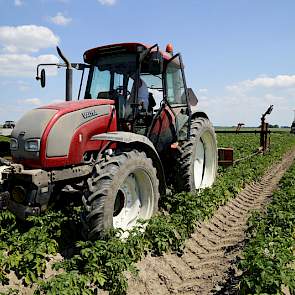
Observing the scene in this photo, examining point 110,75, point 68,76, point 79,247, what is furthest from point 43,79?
point 79,247

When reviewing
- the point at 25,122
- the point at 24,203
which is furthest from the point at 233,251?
Result: the point at 25,122

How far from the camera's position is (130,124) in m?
5.46

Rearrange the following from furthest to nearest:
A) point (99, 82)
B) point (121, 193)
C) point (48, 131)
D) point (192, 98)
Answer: point (192, 98) < point (99, 82) < point (121, 193) < point (48, 131)

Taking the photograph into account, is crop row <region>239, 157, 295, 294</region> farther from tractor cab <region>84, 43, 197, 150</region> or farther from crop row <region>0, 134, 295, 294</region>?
tractor cab <region>84, 43, 197, 150</region>

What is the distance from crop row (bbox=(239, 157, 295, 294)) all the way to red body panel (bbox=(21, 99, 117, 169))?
2.23 metres

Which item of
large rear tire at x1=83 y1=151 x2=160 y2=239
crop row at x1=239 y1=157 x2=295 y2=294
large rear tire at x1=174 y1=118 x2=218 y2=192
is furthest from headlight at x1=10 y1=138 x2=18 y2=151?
crop row at x1=239 y1=157 x2=295 y2=294

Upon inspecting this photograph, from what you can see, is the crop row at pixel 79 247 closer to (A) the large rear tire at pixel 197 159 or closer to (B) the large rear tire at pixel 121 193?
(B) the large rear tire at pixel 121 193

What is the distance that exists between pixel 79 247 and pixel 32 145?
1333 millimetres

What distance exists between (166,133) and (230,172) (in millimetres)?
4404

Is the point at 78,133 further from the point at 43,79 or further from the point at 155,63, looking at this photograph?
the point at 155,63

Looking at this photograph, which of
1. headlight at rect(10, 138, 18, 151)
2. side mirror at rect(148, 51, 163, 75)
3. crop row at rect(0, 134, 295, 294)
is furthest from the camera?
side mirror at rect(148, 51, 163, 75)

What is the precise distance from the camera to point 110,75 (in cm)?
571

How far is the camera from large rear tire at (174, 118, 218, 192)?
625cm

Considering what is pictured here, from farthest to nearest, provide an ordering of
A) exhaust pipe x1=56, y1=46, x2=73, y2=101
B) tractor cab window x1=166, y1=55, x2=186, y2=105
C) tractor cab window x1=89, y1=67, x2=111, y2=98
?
tractor cab window x1=166, y1=55, x2=186, y2=105, tractor cab window x1=89, y1=67, x2=111, y2=98, exhaust pipe x1=56, y1=46, x2=73, y2=101
